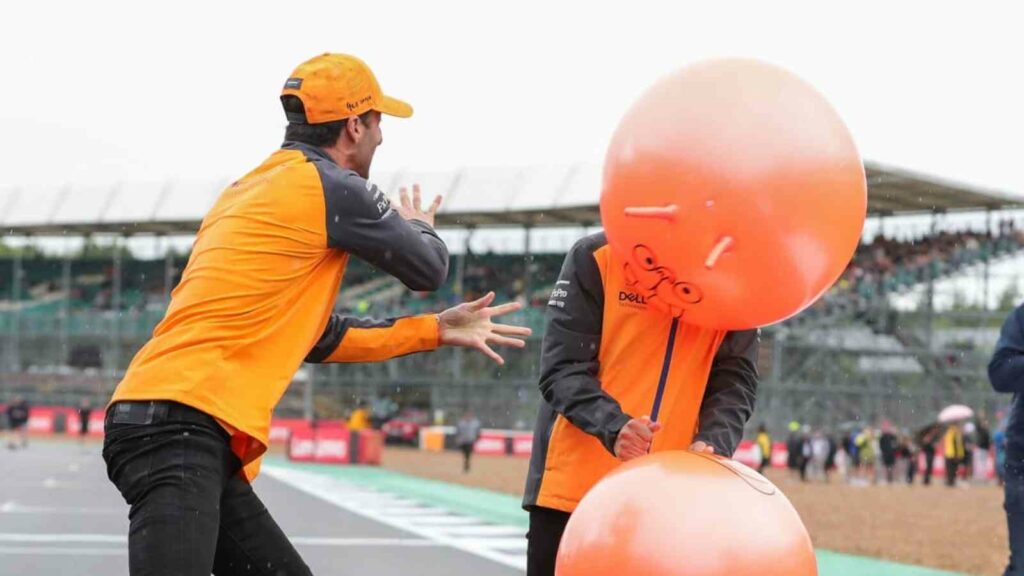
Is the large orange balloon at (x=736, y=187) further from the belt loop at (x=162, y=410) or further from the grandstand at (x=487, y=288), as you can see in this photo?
the grandstand at (x=487, y=288)

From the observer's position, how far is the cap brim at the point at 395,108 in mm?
4145

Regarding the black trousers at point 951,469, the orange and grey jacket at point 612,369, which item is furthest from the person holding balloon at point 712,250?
the black trousers at point 951,469

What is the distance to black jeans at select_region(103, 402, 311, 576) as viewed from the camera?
3.52 metres

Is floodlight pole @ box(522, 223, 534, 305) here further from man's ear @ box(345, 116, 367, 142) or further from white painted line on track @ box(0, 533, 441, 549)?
man's ear @ box(345, 116, 367, 142)

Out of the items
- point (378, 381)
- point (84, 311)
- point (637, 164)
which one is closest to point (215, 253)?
point (637, 164)

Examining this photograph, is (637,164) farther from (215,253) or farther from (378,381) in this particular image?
(378,381)

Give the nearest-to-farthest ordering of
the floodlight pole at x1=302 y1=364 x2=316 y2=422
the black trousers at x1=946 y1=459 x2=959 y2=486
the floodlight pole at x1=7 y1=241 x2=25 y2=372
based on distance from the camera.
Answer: the black trousers at x1=946 y1=459 x2=959 y2=486 → the floodlight pole at x1=302 y1=364 x2=316 y2=422 → the floodlight pole at x1=7 y1=241 x2=25 y2=372

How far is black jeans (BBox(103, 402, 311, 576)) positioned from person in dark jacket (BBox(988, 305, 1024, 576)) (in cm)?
402

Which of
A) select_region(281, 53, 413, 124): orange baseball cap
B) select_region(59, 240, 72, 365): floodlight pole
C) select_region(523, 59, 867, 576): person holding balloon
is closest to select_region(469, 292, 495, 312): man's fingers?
select_region(523, 59, 867, 576): person holding balloon

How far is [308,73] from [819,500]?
877 inches

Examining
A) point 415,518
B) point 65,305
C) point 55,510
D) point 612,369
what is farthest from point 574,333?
point 65,305

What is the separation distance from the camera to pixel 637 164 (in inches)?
149

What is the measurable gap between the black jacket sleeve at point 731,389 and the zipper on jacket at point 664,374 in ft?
0.48

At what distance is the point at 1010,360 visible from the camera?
6.60 meters
